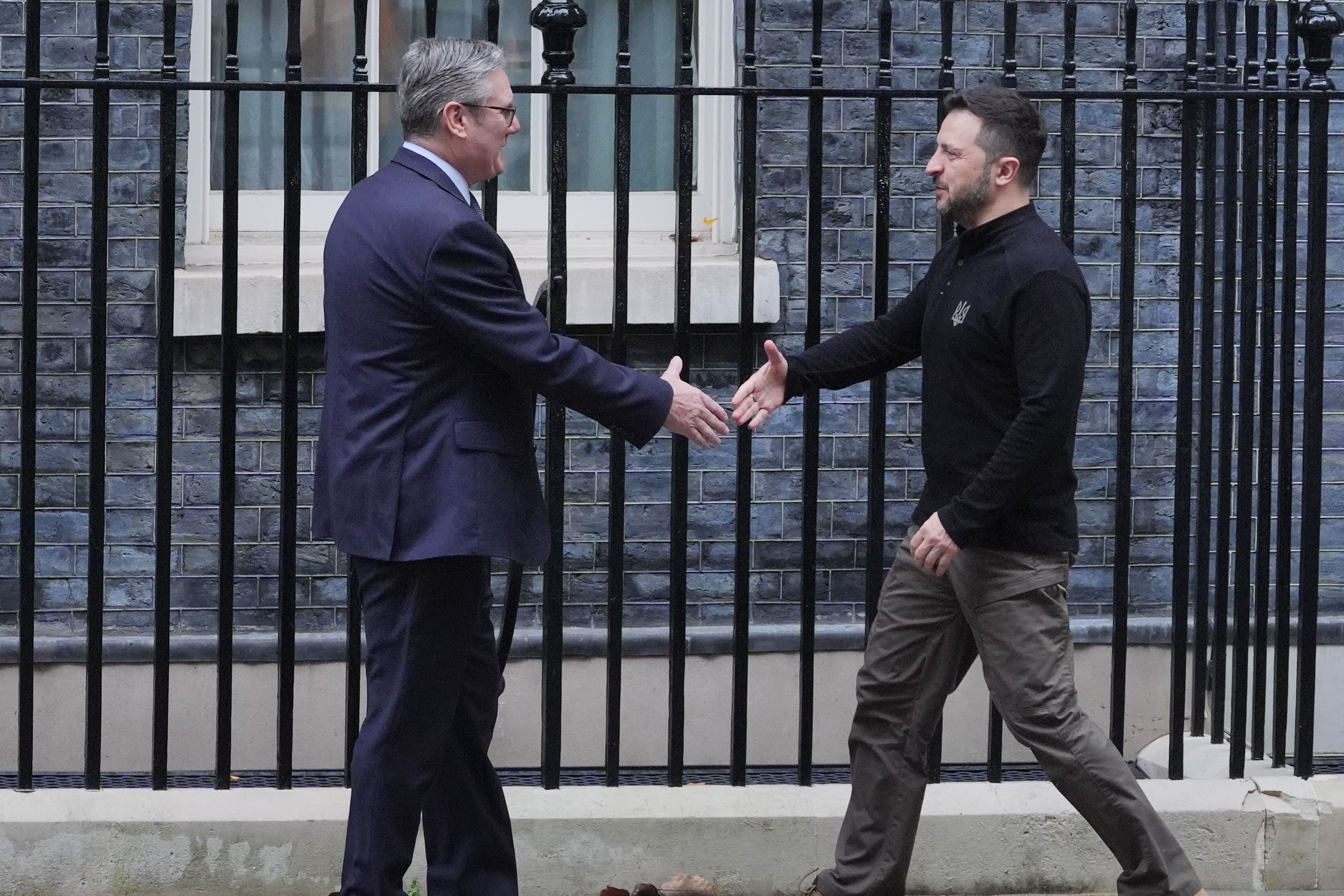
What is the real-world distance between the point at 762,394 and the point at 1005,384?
642 mm

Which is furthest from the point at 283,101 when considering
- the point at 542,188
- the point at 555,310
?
the point at 555,310

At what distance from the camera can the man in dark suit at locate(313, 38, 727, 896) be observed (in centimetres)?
341

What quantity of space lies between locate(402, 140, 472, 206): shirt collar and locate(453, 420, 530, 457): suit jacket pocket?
48cm

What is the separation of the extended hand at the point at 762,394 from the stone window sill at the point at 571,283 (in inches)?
71.9

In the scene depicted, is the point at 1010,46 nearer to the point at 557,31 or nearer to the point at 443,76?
the point at 557,31

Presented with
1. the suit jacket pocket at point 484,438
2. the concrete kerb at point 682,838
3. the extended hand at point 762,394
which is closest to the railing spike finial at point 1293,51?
the extended hand at point 762,394

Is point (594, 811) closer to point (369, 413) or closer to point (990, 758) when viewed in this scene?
point (990, 758)

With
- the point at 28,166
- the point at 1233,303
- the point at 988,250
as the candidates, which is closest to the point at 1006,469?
the point at 988,250

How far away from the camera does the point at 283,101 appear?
20.6 feet

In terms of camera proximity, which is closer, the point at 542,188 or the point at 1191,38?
the point at 1191,38

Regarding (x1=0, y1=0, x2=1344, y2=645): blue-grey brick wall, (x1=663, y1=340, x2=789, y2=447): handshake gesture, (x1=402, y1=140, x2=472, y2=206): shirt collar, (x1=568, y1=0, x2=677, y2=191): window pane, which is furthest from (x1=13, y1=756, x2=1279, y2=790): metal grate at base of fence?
(x1=568, y1=0, x2=677, y2=191): window pane

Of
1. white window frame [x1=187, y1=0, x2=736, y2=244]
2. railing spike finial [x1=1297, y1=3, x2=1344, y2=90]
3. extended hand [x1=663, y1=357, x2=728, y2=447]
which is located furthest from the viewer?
white window frame [x1=187, y1=0, x2=736, y2=244]

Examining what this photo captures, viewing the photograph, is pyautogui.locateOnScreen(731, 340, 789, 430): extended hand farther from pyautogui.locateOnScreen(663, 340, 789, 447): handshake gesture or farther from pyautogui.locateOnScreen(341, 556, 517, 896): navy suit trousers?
pyautogui.locateOnScreen(341, 556, 517, 896): navy suit trousers

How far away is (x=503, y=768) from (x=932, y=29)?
3.18 metres
